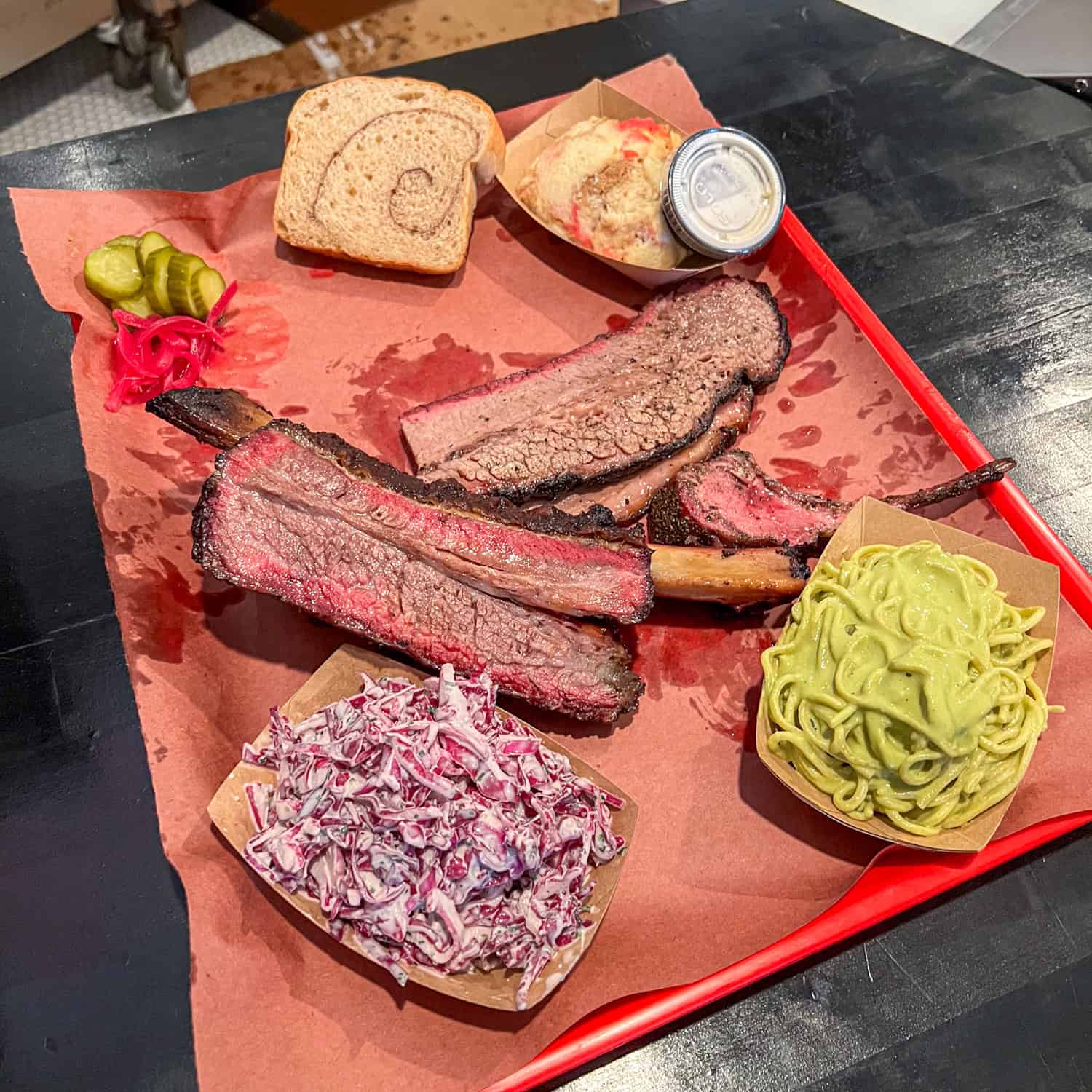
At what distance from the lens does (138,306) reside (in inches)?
132

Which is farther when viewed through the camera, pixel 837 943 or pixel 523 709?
pixel 523 709

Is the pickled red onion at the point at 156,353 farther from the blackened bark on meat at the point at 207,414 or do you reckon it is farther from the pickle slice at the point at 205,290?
the blackened bark on meat at the point at 207,414

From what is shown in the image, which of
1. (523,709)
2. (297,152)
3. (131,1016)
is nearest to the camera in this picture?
(131,1016)

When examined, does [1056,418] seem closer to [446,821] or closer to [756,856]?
[756,856]

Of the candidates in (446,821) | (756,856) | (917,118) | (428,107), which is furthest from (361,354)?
(917,118)

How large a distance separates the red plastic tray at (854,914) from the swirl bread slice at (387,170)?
8.10 feet

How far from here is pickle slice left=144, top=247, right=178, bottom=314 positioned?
10.7ft

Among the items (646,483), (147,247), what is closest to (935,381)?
(646,483)

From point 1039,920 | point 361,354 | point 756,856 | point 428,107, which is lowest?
point 1039,920

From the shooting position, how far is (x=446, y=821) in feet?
7.42

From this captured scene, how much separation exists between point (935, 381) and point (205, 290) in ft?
9.76

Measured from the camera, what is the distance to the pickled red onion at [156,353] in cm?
319

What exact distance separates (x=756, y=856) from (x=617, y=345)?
6.35 feet

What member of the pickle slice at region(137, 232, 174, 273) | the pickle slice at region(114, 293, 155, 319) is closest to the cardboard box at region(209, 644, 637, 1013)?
the pickle slice at region(114, 293, 155, 319)
